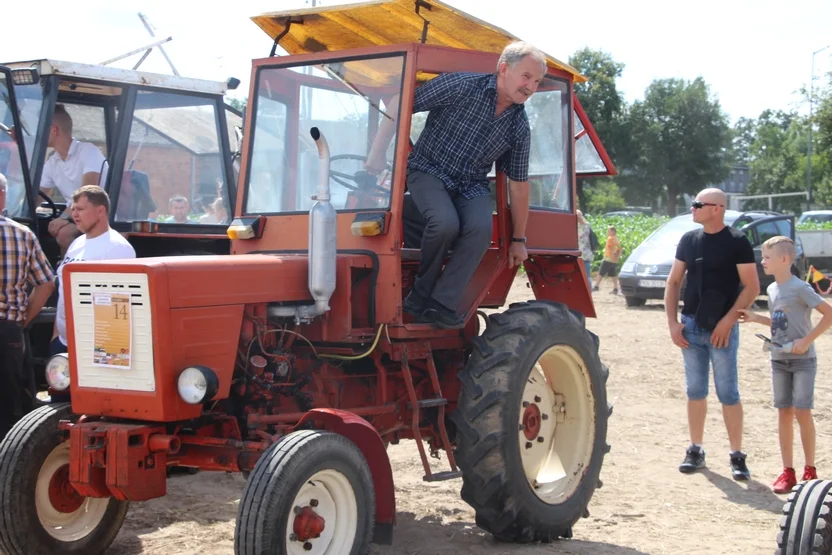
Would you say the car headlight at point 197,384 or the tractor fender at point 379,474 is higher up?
the car headlight at point 197,384

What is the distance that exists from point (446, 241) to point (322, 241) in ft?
2.13

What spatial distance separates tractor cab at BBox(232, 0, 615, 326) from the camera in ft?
15.7

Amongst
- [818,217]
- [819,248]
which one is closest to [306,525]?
[819,248]

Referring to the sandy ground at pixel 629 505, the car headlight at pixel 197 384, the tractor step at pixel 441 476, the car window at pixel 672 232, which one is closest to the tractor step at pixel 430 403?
the tractor step at pixel 441 476

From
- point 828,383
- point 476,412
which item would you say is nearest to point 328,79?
point 476,412

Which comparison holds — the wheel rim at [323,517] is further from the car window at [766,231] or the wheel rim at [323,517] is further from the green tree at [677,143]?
the green tree at [677,143]

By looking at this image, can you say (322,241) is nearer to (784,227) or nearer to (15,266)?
(15,266)

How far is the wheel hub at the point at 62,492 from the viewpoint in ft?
15.1

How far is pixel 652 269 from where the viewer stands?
17.4m

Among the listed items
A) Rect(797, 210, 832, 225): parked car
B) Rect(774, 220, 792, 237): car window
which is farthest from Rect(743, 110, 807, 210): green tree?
Rect(774, 220, 792, 237): car window

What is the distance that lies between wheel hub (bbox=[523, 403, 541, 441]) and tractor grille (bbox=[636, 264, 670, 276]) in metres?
12.4

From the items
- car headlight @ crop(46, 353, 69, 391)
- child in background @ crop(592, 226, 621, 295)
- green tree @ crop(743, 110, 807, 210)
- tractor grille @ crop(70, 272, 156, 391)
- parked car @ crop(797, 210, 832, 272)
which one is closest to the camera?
tractor grille @ crop(70, 272, 156, 391)

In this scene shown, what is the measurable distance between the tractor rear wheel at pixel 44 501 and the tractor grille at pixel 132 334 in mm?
377

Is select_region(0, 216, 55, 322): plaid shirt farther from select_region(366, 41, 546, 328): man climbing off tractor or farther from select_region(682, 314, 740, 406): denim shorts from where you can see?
select_region(682, 314, 740, 406): denim shorts
